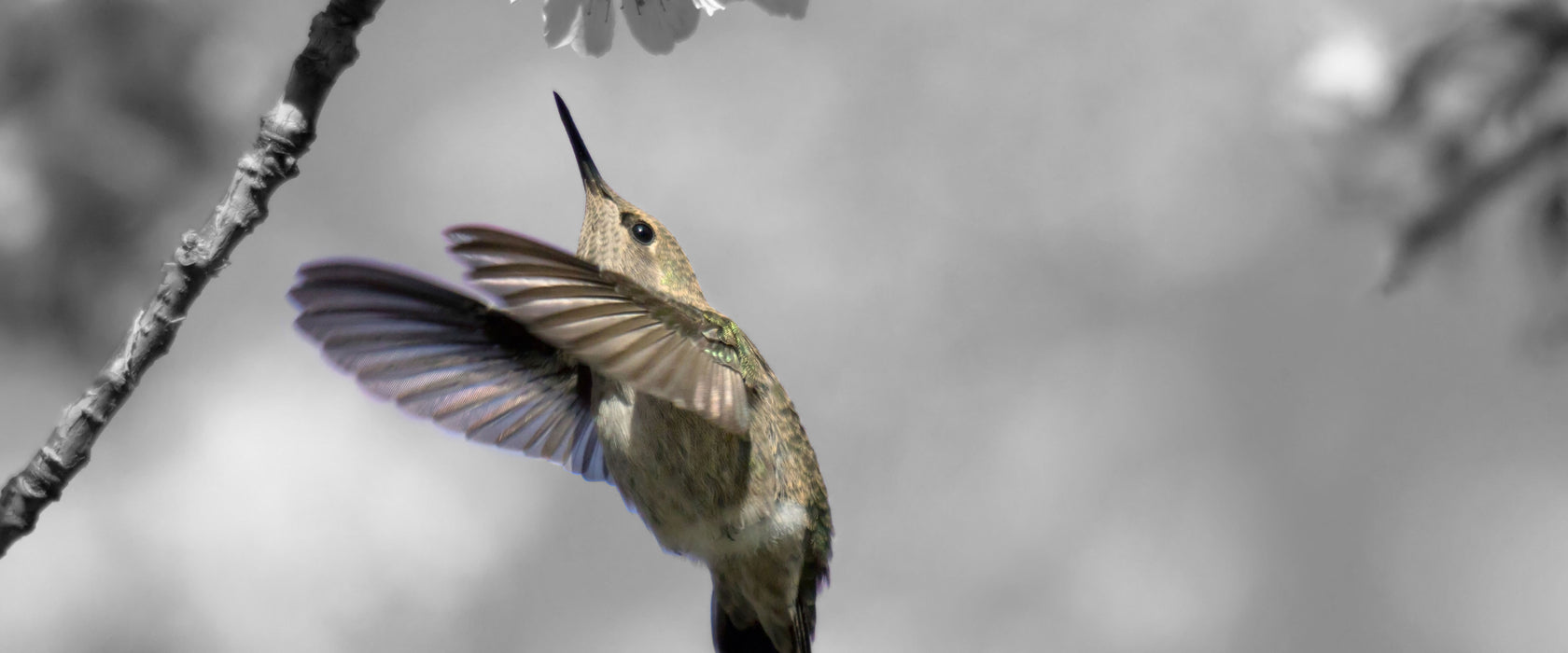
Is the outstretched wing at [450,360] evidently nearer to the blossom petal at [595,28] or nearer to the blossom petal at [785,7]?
the blossom petal at [595,28]

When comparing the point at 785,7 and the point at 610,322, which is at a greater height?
the point at 785,7

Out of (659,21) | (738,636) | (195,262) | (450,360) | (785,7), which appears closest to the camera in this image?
(195,262)

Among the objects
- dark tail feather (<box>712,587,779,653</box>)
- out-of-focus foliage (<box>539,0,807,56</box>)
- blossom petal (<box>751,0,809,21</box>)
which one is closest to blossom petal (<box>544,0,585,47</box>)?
out-of-focus foliage (<box>539,0,807,56</box>)

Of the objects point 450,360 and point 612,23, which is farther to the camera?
point 450,360

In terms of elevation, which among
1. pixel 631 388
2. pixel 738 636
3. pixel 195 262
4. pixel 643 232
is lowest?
pixel 195 262

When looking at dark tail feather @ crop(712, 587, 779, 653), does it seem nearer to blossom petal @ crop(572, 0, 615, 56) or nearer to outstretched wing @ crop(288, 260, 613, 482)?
outstretched wing @ crop(288, 260, 613, 482)

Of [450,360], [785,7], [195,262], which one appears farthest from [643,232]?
[195,262]

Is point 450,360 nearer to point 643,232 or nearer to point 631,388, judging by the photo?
point 631,388
